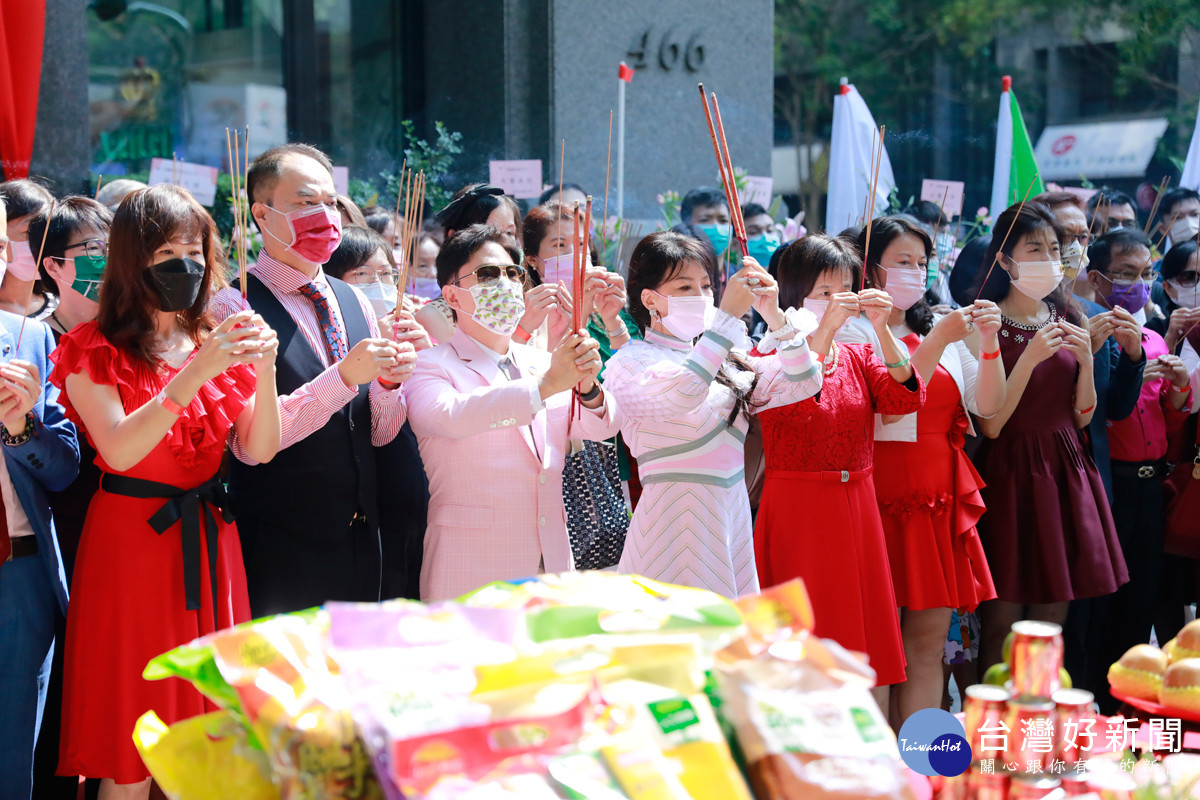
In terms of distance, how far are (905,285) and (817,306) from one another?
344 mm

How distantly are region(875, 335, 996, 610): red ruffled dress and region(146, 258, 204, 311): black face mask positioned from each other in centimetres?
198

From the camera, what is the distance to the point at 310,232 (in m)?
2.90

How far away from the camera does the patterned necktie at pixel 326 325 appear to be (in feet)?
9.61

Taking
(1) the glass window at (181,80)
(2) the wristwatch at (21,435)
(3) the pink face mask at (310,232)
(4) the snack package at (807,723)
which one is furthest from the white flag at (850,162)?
(4) the snack package at (807,723)

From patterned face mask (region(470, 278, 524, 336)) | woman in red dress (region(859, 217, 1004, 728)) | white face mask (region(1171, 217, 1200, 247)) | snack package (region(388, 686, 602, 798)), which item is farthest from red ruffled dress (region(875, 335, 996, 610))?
white face mask (region(1171, 217, 1200, 247))

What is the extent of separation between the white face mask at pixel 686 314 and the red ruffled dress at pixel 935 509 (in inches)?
29.4

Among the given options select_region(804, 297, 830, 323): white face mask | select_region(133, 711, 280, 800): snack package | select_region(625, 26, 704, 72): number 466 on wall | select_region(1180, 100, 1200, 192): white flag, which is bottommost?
select_region(133, 711, 280, 800): snack package

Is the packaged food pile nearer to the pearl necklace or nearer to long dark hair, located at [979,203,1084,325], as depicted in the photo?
the pearl necklace

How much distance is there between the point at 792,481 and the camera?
129 inches

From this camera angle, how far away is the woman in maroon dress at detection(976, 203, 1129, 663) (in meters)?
3.71

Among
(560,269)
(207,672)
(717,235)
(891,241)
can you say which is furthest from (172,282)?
(717,235)

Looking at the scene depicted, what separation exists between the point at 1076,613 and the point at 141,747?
3493 millimetres

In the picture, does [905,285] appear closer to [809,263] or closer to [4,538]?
[809,263]

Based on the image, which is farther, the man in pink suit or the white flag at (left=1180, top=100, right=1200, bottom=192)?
the white flag at (left=1180, top=100, right=1200, bottom=192)
